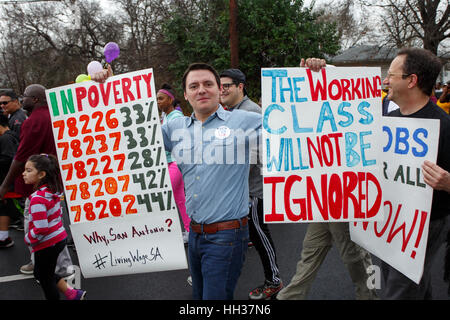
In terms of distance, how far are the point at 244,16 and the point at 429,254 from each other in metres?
16.6

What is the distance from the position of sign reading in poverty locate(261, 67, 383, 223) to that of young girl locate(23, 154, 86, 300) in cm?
180

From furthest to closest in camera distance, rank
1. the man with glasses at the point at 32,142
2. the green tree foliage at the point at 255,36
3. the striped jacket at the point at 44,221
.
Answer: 1. the green tree foliage at the point at 255,36
2. the man with glasses at the point at 32,142
3. the striped jacket at the point at 44,221

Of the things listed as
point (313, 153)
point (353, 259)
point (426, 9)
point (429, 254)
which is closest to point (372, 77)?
point (313, 153)

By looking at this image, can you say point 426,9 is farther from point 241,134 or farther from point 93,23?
point 93,23

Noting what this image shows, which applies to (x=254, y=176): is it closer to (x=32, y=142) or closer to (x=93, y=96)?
(x=93, y=96)

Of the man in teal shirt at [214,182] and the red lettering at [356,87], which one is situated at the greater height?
the red lettering at [356,87]

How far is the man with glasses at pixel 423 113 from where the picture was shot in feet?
7.10

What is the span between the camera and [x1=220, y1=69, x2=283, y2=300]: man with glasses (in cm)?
325

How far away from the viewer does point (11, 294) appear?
11.6ft

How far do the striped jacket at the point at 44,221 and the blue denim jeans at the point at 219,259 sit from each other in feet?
4.62

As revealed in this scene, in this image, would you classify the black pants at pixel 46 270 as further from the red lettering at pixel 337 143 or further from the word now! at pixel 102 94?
the red lettering at pixel 337 143

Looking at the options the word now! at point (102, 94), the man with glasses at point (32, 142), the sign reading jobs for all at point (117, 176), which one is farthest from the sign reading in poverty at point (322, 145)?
the man with glasses at point (32, 142)

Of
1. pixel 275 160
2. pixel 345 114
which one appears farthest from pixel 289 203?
pixel 345 114

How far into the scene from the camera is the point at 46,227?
2.93 meters
